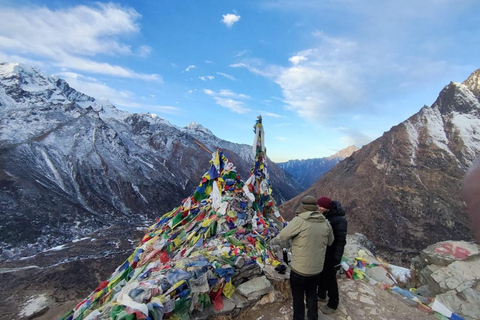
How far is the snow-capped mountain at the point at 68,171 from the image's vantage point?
150ft

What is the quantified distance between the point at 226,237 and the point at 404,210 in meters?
56.7

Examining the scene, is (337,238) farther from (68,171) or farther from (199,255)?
(68,171)

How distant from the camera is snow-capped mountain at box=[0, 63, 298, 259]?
4562 centimetres

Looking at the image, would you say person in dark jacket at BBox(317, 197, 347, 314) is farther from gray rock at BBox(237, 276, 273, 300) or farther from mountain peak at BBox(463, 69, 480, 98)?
mountain peak at BBox(463, 69, 480, 98)

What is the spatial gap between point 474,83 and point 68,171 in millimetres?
100821

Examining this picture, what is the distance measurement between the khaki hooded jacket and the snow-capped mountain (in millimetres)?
39671

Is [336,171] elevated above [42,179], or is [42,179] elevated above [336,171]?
[336,171]

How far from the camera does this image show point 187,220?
1101cm

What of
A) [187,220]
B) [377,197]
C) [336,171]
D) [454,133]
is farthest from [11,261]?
[454,133]

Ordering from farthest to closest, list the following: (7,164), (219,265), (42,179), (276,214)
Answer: (42,179), (7,164), (276,214), (219,265)

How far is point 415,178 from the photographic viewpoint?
58.2 meters

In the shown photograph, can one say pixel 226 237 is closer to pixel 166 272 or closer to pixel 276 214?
pixel 166 272

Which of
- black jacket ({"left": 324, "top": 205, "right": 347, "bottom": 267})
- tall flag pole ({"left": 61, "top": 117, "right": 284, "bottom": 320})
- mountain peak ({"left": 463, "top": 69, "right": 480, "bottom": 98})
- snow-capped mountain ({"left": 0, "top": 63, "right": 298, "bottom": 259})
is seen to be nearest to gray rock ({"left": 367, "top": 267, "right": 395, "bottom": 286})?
tall flag pole ({"left": 61, "top": 117, "right": 284, "bottom": 320})

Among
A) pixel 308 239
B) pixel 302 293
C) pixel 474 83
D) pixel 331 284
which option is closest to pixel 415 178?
pixel 474 83
